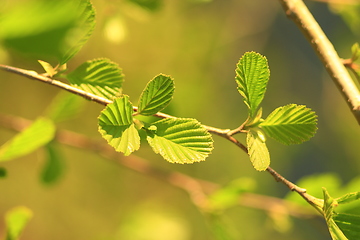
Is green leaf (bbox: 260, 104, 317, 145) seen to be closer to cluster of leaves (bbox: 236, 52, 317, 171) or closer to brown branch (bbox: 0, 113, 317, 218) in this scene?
cluster of leaves (bbox: 236, 52, 317, 171)

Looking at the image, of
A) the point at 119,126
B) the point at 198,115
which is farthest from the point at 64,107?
the point at 198,115

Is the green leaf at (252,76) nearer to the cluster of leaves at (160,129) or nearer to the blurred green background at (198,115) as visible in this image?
the cluster of leaves at (160,129)

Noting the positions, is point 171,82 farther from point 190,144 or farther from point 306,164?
point 306,164

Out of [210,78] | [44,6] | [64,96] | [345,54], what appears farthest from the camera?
[210,78]

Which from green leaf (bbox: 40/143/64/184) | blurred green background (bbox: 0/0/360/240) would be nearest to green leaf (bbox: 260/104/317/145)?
green leaf (bbox: 40/143/64/184)

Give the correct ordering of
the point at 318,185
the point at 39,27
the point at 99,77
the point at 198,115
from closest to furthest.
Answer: the point at 39,27 → the point at 99,77 → the point at 318,185 → the point at 198,115

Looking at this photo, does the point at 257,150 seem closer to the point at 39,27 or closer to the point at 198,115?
the point at 39,27

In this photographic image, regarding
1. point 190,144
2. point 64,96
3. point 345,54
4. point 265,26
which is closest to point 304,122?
point 190,144

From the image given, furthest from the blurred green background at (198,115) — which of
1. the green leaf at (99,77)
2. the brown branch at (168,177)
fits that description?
the green leaf at (99,77)
